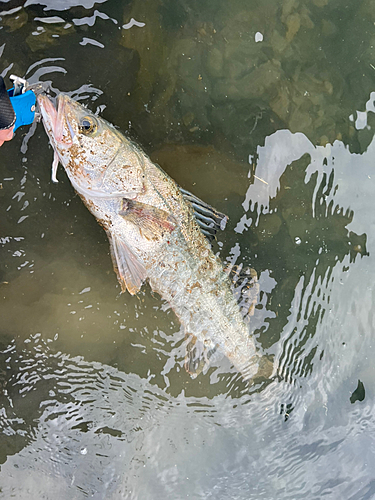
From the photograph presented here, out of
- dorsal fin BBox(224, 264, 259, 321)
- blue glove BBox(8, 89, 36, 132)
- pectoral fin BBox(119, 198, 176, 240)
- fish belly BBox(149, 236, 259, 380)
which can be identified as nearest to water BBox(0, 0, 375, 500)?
dorsal fin BBox(224, 264, 259, 321)

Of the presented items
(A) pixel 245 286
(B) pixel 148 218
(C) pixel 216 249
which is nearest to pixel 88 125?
(B) pixel 148 218

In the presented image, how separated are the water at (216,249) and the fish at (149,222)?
474 mm

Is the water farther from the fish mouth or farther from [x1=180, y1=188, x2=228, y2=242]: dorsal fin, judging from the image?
the fish mouth

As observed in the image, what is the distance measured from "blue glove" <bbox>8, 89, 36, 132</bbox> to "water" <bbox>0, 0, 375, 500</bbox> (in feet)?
2.10

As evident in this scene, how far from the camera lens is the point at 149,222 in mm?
3174

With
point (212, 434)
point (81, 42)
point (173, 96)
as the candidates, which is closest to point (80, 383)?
point (212, 434)

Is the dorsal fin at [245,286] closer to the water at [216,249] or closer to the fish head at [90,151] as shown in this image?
the water at [216,249]

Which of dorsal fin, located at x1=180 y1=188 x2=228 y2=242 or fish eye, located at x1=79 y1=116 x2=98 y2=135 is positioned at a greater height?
fish eye, located at x1=79 y1=116 x2=98 y2=135

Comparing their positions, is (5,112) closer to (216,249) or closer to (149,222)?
(149,222)

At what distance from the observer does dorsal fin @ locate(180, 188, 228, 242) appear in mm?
3389

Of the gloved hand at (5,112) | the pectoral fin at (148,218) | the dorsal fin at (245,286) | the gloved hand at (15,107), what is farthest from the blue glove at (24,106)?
the dorsal fin at (245,286)

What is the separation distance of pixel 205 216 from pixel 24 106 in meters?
1.80

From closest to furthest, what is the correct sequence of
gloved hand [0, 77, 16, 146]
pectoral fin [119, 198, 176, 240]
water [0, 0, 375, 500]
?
gloved hand [0, 77, 16, 146] < pectoral fin [119, 198, 176, 240] < water [0, 0, 375, 500]

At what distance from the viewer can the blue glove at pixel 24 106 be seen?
9.33 ft
